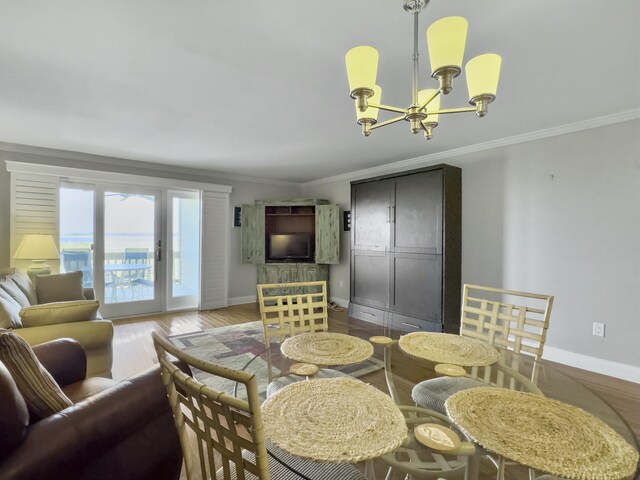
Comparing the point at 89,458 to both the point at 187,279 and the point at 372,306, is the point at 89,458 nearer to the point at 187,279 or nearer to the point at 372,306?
the point at 372,306

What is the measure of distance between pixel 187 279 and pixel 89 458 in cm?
449

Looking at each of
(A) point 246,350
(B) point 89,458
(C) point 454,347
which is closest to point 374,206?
(A) point 246,350

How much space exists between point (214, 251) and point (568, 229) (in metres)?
4.93

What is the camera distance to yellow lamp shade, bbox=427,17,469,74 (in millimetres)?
1184

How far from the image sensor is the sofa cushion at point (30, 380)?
1.03m

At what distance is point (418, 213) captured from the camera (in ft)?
12.9

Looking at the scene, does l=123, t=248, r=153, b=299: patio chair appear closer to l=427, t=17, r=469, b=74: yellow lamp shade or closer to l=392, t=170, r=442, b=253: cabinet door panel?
l=392, t=170, r=442, b=253: cabinet door panel

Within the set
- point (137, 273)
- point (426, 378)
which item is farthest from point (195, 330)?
point (426, 378)

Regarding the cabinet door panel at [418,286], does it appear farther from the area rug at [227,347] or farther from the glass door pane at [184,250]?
the glass door pane at [184,250]

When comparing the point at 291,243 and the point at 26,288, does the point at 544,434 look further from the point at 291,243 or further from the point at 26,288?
the point at 291,243

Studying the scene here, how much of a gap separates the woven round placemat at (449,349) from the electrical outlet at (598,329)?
214 centimetres

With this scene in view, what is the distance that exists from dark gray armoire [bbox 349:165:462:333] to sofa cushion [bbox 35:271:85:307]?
11.5 ft

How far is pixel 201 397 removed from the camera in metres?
0.70

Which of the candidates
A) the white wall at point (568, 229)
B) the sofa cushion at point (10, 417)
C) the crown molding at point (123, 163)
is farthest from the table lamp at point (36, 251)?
the white wall at point (568, 229)
